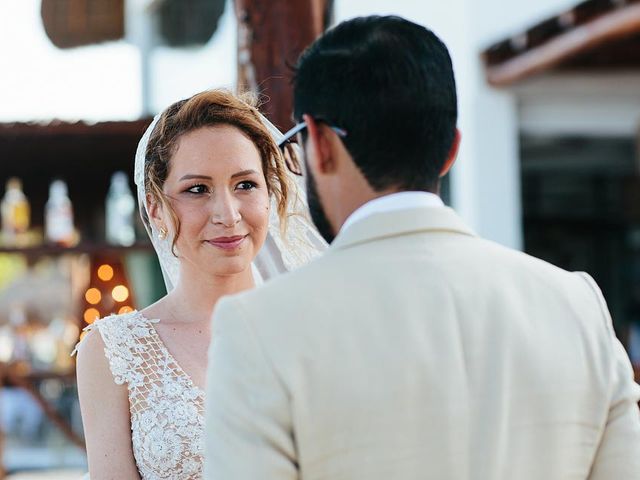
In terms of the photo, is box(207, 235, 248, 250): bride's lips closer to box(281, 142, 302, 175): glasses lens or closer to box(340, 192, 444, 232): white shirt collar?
box(281, 142, 302, 175): glasses lens

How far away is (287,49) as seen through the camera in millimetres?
3357

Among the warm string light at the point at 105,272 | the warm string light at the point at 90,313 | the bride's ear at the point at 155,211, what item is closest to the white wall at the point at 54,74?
the warm string light at the point at 105,272

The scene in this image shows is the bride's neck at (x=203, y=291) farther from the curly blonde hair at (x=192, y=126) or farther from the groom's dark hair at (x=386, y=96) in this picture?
the groom's dark hair at (x=386, y=96)

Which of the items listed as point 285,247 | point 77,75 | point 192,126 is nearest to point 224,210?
point 192,126

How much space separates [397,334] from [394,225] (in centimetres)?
14

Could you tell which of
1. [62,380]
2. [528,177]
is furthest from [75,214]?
[528,177]

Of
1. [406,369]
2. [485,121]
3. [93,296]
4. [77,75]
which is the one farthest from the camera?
[485,121]

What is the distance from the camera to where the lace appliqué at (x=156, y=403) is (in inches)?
93.5

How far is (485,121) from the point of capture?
27.4 ft

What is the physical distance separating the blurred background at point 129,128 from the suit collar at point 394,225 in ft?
10.3

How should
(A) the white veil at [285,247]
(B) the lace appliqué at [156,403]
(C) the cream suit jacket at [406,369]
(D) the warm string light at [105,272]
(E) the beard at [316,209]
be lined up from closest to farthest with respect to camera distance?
(C) the cream suit jacket at [406,369], (E) the beard at [316,209], (B) the lace appliqué at [156,403], (A) the white veil at [285,247], (D) the warm string light at [105,272]

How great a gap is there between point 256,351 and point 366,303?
145 millimetres

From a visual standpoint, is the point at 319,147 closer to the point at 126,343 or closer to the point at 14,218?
the point at 126,343

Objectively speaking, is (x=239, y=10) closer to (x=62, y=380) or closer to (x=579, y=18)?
(x=62, y=380)
